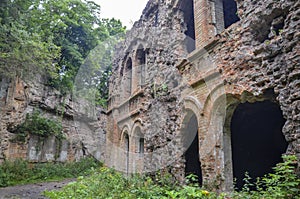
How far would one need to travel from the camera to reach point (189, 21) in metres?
9.06

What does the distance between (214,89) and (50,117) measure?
12.1 meters

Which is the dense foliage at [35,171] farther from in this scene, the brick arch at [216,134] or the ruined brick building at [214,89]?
the brick arch at [216,134]

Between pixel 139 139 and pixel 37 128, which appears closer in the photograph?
pixel 139 139

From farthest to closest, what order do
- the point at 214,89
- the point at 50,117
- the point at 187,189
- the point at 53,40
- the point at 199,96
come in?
1. the point at 53,40
2. the point at 50,117
3. the point at 199,96
4. the point at 214,89
5. the point at 187,189

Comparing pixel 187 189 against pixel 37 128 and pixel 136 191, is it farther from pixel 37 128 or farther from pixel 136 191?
pixel 37 128

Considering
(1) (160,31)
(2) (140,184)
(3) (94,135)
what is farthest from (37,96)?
(2) (140,184)

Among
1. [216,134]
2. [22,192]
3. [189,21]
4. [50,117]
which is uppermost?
[189,21]

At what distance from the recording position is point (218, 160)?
5.84 meters

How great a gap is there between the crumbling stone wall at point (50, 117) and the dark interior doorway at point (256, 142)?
411 inches

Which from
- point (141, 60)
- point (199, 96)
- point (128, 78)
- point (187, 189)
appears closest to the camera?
point (187, 189)

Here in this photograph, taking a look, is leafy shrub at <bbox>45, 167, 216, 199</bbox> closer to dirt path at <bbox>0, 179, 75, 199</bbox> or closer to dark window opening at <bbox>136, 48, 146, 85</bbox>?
dirt path at <bbox>0, 179, 75, 199</bbox>

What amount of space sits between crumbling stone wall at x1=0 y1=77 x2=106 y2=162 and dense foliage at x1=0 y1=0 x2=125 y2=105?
3.58 ft

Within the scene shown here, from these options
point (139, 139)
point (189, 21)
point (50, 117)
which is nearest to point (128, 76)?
point (139, 139)

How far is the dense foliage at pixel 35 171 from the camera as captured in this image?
1116cm
